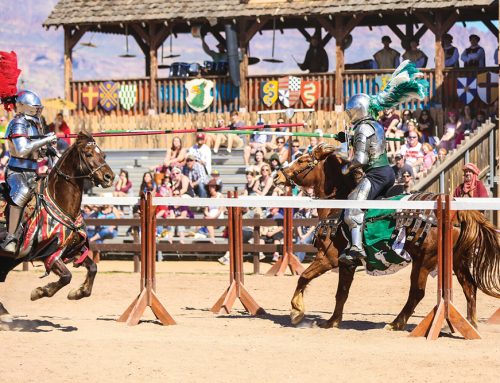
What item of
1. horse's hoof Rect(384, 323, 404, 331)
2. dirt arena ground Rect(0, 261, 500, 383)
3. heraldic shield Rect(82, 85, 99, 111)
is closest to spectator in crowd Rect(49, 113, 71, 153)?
heraldic shield Rect(82, 85, 99, 111)

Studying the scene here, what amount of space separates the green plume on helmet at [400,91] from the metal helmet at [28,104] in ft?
11.8

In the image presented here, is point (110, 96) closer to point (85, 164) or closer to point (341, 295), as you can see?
point (85, 164)

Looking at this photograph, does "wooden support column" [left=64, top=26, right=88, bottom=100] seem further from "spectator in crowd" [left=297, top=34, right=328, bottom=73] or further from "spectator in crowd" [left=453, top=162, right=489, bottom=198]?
"spectator in crowd" [left=453, top=162, right=489, bottom=198]

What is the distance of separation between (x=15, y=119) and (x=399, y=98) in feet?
13.6

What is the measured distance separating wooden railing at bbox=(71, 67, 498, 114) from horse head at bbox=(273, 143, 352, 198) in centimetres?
1297

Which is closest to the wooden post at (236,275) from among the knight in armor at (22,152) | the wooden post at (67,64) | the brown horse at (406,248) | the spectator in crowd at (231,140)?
the brown horse at (406,248)

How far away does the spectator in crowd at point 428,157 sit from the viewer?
22984 mm

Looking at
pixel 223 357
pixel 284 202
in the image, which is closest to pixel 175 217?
pixel 284 202

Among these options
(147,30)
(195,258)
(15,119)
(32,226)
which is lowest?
(195,258)

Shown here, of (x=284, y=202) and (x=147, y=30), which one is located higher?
(x=147, y=30)

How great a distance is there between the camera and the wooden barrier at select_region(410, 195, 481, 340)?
1215 cm

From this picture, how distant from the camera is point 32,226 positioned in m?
13.3

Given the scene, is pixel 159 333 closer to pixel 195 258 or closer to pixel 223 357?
pixel 223 357

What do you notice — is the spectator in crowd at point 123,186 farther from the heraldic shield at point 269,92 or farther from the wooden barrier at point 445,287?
the wooden barrier at point 445,287
